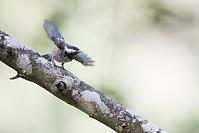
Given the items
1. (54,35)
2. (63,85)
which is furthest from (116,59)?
(63,85)

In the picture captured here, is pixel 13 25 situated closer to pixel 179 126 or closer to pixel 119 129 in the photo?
pixel 179 126

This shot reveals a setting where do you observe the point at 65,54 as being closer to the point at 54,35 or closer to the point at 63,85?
the point at 54,35

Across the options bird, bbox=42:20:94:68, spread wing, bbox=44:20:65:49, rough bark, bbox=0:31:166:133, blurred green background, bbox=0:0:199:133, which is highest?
blurred green background, bbox=0:0:199:133

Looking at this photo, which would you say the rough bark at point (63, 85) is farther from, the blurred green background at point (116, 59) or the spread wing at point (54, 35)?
the blurred green background at point (116, 59)

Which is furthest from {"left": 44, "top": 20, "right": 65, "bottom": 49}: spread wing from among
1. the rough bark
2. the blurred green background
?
the blurred green background

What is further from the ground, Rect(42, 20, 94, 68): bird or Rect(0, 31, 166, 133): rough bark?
Rect(42, 20, 94, 68): bird

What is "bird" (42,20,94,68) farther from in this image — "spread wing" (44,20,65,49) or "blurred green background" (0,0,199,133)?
"blurred green background" (0,0,199,133)

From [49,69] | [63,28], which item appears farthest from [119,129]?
[63,28]
